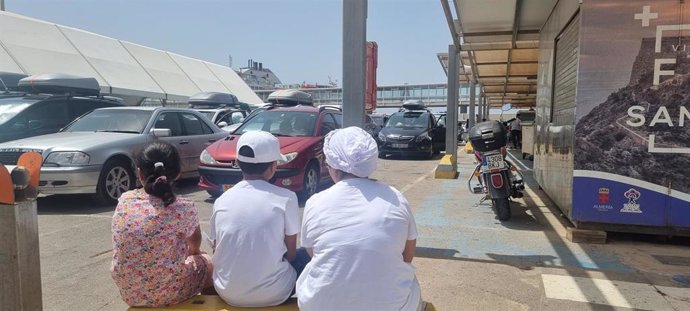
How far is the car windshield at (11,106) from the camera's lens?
7858 mm

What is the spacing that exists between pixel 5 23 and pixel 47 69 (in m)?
2.13

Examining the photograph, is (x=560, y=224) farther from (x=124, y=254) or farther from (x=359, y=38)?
(x=124, y=254)

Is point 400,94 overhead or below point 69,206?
overhead

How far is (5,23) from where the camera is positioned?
15469 millimetres

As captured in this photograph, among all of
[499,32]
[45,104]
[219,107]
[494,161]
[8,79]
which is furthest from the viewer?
[219,107]

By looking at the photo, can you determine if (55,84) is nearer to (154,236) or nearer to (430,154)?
(154,236)

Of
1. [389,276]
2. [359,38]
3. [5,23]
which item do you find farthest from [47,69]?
[389,276]

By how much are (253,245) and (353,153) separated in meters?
0.69

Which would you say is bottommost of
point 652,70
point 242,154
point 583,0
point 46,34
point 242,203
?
point 242,203

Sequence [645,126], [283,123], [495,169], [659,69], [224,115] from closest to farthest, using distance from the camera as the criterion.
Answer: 1. [659,69]
2. [645,126]
3. [495,169]
4. [283,123]
5. [224,115]

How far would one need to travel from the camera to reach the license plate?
20.2 feet

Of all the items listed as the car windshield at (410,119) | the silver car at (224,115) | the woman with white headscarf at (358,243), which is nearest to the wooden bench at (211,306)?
the woman with white headscarf at (358,243)

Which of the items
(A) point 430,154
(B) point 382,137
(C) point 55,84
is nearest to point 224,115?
(B) point 382,137

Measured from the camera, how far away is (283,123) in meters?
8.08
